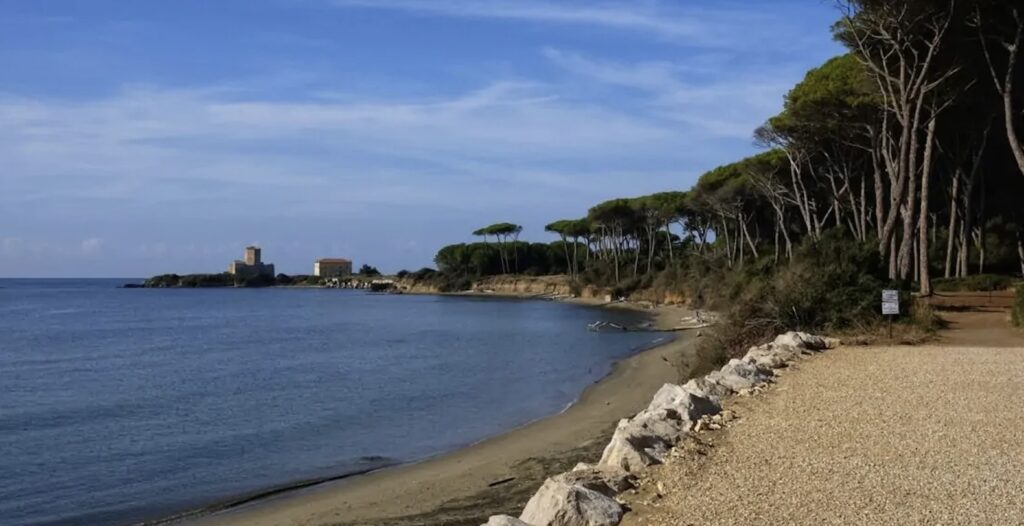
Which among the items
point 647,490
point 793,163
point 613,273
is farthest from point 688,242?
point 647,490

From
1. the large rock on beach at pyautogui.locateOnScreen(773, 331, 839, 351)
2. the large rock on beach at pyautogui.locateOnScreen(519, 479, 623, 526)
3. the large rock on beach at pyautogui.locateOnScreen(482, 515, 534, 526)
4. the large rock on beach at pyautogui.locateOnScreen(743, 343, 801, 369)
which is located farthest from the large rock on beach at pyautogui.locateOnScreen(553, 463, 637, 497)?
the large rock on beach at pyautogui.locateOnScreen(773, 331, 839, 351)

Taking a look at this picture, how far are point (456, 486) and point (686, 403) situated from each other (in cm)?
346

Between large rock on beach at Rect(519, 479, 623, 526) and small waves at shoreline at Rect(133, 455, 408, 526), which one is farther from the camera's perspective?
small waves at shoreline at Rect(133, 455, 408, 526)

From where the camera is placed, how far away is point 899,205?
83.5ft

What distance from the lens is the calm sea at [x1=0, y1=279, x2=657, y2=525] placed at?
13.3m

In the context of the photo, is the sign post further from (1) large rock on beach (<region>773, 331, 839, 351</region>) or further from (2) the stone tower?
(2) the stone tower

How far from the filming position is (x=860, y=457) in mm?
7660

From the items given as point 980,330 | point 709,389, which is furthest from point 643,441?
point 980,330

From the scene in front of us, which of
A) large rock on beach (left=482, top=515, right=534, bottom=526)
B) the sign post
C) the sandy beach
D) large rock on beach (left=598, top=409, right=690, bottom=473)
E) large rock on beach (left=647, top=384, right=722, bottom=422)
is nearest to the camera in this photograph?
large rock on beach (left=482, top=515, right=534, bottom=526)

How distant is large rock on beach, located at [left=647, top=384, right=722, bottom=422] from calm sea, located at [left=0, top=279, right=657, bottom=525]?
5.36m

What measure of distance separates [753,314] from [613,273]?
60468 millimetres

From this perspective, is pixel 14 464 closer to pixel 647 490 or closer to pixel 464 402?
pixel 464 402

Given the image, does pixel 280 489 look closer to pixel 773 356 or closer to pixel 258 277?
pixel 773 356

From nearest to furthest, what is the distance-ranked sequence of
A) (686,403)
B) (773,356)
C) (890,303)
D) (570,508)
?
(570,508), (686,403), (773,356), (890,303)
